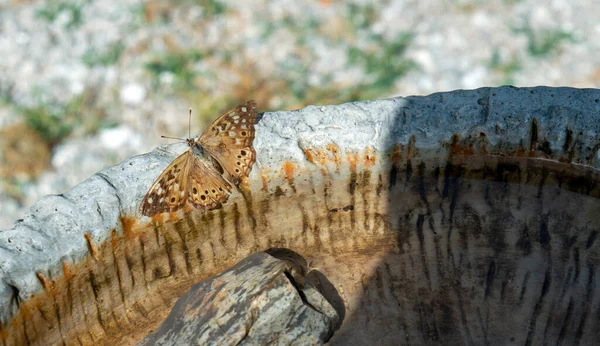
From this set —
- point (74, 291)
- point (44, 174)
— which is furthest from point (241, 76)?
point (74, 291)

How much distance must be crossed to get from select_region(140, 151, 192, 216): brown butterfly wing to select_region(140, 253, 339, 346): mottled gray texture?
0.87ft

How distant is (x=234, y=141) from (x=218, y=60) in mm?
2334

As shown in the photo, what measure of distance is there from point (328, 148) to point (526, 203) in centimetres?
65

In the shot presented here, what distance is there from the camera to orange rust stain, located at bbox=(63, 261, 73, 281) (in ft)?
6.22

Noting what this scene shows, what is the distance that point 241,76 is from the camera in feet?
14.1

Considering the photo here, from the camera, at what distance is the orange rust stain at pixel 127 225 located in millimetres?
2014

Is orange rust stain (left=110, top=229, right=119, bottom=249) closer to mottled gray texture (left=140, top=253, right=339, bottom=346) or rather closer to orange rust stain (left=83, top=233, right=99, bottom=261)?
orange rust stain (left=83, top=233, right=99, bottom=261)

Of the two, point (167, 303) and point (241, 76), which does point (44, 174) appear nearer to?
point (241, 76)

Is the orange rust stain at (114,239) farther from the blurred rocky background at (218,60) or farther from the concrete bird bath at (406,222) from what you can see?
the blurred rocky background at (218,60)

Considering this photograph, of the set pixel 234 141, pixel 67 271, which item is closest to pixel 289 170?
pixel 234 141

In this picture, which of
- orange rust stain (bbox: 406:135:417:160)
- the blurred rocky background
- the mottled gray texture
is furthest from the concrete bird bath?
the blurred rocky background

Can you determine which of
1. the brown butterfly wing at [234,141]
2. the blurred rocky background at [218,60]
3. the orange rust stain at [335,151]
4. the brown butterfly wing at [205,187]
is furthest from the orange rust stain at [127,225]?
the blurred rocky background at [218,60]

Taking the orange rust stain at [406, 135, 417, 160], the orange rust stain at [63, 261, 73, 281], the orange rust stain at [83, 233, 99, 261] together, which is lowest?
the orange rust stain at [63, 261, 73, 281]

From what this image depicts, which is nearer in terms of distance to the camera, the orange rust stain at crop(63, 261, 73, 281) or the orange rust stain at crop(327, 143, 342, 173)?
the orange rust stain at crop(63, 261, 73, 281)
